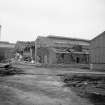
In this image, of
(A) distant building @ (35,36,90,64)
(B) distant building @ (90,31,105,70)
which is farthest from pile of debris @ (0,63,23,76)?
(A) distant building @ (35,36,90,64)

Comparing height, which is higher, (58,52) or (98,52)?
(58,52)

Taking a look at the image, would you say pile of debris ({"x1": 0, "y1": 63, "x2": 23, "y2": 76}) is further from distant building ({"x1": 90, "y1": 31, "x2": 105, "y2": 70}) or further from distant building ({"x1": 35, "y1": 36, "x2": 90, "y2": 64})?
distant building ({"x1": 35, "y1": 36, "x2": 90, "y2": 64})

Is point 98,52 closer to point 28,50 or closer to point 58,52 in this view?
point 58,52

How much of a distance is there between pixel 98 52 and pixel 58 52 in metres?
14.9

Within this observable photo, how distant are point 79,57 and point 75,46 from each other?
13.8 ft

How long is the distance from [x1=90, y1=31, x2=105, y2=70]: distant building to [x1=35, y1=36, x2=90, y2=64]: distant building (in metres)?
13.9

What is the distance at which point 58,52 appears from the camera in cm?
3775

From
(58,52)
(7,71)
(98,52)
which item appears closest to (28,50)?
(58,52)

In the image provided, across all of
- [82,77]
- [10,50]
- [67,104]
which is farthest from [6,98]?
[10,50]

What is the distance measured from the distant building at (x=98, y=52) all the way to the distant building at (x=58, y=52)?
13873 millimetres

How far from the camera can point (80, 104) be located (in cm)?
687

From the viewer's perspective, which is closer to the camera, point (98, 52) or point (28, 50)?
point (98, 52)

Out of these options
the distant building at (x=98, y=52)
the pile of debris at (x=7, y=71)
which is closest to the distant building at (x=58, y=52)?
the distant building at (x=98, y=52)

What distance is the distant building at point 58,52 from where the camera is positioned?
127 ft
